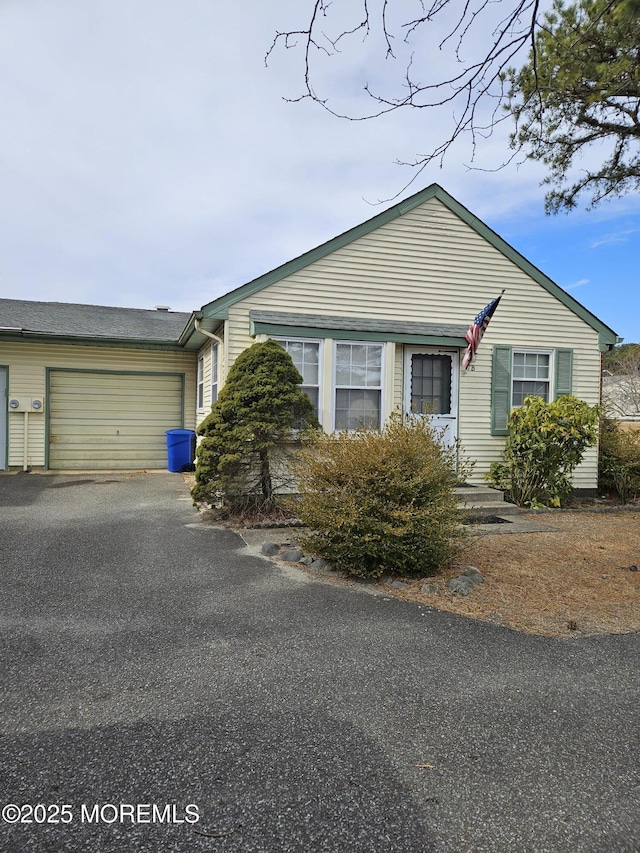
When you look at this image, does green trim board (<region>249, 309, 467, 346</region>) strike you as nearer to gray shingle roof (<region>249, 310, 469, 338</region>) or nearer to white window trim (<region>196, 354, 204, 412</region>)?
gray shingle roof (<region>249, 310, 469, 338</region>)

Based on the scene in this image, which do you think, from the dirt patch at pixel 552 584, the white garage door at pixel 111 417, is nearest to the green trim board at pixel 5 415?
the white garage door at pixel 111 417

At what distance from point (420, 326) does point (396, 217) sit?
6.37 ft

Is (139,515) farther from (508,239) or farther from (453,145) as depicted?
(508,239)

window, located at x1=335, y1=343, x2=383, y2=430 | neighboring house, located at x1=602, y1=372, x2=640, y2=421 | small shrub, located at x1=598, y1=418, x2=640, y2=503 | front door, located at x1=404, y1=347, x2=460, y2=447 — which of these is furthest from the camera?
neighboring house, located at x1=602, y1=372, x2=640, y2=421

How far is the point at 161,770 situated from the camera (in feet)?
7.43

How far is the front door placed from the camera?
957 centimetres

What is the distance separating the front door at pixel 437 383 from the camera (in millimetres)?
9570

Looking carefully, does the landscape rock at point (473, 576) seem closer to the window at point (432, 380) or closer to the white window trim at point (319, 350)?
the white window trim at point (319, 350)

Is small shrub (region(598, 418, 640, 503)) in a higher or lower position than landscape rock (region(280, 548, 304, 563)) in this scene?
higher

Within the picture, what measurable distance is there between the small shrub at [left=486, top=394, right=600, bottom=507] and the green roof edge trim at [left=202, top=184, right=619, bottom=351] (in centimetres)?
207

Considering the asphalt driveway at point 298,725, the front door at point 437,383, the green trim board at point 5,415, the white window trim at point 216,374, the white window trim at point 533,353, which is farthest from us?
the green trim board at point 5,415

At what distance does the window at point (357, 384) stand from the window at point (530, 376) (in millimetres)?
2705

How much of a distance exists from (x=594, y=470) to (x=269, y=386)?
22.1ft

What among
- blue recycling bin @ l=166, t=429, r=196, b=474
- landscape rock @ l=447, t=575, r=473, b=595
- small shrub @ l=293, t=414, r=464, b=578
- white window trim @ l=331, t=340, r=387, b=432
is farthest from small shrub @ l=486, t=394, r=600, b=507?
blue recycling bin @ l=166, t=429, r=196, b=474
